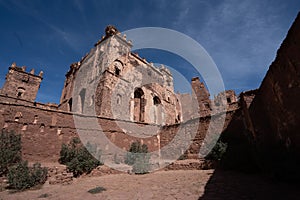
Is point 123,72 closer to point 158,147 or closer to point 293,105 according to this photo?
point 158,147

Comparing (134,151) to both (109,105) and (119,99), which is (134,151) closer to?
(109,105)

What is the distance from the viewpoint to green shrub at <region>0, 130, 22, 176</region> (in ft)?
25.3

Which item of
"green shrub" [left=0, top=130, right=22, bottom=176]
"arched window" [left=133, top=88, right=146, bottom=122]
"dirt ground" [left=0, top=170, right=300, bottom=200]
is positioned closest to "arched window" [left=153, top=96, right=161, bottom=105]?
"arched window" [left=133, top=88, right=146, bottom=122]

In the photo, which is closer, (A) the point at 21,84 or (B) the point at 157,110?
(A) the point at 21,84

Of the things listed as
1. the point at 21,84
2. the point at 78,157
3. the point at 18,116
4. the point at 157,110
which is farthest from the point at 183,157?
the point at 21,84

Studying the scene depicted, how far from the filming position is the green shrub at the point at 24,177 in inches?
262

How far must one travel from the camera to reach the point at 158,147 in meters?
15.1

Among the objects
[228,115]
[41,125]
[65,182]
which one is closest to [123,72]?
[41,125]

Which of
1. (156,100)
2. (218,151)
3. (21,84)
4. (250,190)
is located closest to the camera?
(250,190)

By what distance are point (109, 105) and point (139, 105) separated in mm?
6594

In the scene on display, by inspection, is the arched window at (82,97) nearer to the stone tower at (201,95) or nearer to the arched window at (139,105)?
the arched window at (139,105)

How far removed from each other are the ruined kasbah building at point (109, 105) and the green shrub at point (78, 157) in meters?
0.57

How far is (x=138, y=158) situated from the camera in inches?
444

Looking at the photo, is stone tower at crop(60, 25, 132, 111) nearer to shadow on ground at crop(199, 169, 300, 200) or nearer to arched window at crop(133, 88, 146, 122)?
arched window at crop(133, 88, 146, 122)
